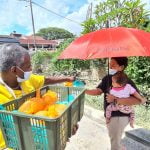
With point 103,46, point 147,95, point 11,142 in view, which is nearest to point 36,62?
point 147,95

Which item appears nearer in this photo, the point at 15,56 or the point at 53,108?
the point at 53,108

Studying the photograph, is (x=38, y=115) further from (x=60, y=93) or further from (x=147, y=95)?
(x=147, y=95)

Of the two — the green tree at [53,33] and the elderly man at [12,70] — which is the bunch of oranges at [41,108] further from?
the green tree at [53,33]

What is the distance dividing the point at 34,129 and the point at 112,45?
160 centimetres

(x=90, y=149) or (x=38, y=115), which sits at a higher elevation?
(x=38, y=115)

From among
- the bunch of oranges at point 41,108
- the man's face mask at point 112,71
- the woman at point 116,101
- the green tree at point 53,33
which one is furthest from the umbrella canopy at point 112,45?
the green tree at point 53,33

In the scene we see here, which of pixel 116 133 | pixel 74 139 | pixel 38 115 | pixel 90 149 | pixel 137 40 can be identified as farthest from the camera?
pixel 74 139

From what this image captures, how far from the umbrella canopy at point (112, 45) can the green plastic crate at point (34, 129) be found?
114 cm

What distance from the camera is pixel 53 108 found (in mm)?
1697

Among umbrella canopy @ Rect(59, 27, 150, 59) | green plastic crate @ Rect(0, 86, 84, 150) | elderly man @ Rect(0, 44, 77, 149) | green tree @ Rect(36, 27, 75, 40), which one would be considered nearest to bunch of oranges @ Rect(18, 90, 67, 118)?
green plastic crate @ Rect(0, 86, 84, 150)

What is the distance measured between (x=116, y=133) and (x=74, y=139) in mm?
1395

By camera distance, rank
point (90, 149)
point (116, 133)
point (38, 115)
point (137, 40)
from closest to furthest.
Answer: point (38, 115) → point (137, 40) → point (116, 133) → point (90, 149)

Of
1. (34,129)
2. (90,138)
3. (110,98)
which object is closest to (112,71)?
(110,98)

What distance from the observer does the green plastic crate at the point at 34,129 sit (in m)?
1.55
